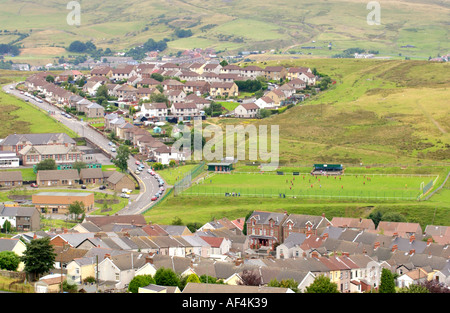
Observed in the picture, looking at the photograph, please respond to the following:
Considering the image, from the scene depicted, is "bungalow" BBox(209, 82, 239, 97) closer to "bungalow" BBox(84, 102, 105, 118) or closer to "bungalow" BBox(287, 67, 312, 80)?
"bungalow" BBox(287, 67, 312, 80)

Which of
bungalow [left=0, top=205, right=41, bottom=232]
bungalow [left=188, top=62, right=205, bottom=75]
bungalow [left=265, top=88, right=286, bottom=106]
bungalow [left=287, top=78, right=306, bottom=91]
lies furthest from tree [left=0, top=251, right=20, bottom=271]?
bungalow [left=188, top=62, right=205, bottom=75]

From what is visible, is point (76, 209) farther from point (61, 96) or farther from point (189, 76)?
point (189, 76)

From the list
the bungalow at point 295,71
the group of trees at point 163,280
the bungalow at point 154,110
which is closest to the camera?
the group of trees at point 163,280

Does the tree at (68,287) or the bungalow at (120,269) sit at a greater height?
the tree at (68,287)

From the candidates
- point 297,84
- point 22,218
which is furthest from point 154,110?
point 22,218

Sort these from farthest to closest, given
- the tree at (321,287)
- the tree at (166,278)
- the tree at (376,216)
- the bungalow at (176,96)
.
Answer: the bungalow at (176,96) < the tree at (376,216) < the tree at (166,278) < the tree at (321,287)

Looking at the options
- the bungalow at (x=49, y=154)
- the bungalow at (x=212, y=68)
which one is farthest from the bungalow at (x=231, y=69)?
the bungalow at (x=49, y=154)

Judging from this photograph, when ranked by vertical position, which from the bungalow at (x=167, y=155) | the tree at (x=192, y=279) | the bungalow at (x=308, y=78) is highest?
the bungalow at (x=308, y=78)

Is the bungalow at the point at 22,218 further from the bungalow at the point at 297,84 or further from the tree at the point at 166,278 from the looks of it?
the bungalow at the point at 297,84
